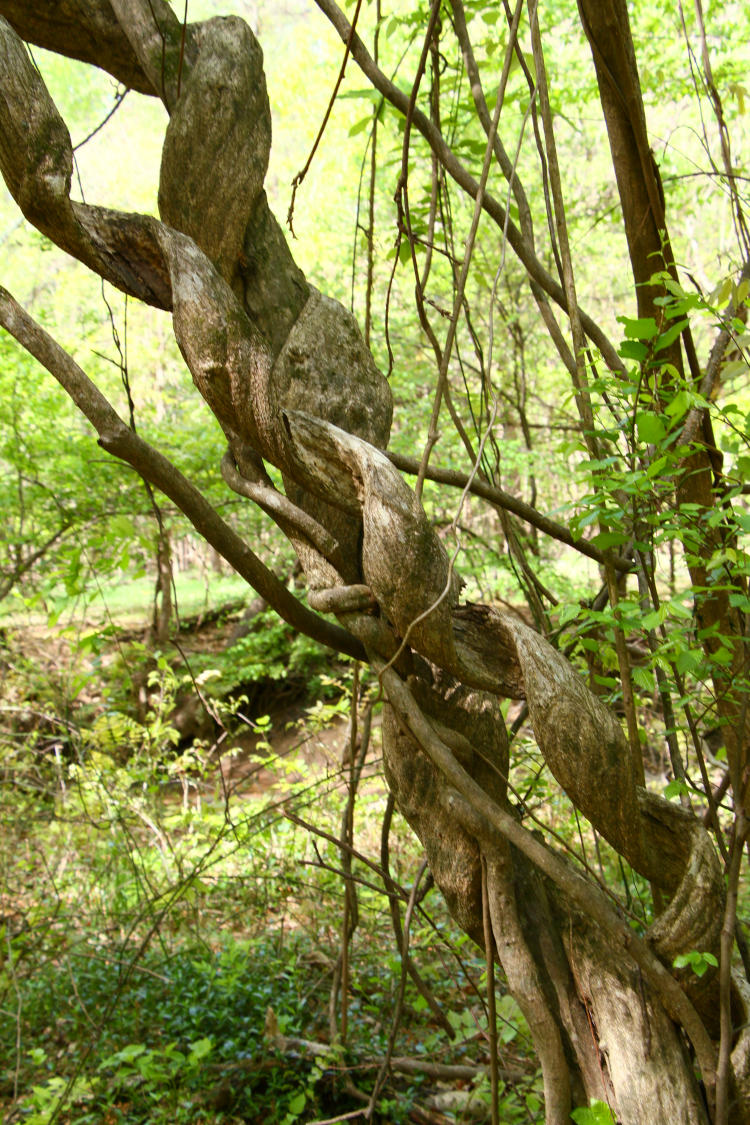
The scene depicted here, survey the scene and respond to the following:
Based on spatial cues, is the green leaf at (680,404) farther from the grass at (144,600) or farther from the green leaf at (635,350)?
the grass at (144,600)

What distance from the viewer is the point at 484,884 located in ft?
3.99

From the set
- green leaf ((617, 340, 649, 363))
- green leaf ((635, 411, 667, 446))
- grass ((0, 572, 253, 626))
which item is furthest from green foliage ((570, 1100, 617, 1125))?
grass ((0, 572, 253, 626))

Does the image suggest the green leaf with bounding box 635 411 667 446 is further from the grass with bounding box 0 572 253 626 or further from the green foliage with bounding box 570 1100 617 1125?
the grass with bounding box 0 572 253 626

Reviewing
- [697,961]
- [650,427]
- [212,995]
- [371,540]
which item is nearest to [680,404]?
[650,427]

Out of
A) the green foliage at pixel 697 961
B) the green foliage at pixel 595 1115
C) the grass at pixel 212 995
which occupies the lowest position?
the grass at pixel 212 995

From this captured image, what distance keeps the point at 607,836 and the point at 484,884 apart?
0.19 m

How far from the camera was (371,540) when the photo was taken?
1.17 meters

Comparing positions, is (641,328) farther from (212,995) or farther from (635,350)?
(212,995)

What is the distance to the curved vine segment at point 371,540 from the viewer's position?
115 centimetres

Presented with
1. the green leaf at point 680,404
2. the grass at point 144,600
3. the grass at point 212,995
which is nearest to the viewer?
the green leaf at point 680,404

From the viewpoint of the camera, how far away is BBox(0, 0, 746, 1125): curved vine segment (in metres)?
1.15

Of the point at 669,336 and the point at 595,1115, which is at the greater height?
the point at 669,336

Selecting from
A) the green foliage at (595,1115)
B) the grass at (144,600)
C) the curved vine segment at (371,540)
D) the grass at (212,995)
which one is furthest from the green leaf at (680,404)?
the grass at (144,600)

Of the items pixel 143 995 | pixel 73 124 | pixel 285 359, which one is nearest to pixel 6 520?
pixel 143 995
